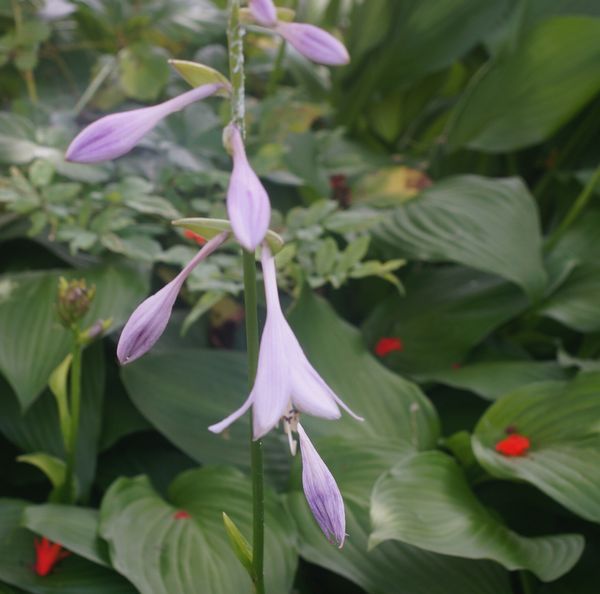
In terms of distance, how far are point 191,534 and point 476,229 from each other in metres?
0.79

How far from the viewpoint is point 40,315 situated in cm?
126

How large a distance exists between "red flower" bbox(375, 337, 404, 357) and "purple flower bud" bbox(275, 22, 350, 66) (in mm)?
875

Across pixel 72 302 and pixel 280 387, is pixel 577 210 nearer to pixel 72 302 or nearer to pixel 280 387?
pixel 72 302

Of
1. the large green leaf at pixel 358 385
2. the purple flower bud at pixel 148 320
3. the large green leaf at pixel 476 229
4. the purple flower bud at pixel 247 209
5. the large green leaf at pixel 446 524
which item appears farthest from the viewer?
the large green leaf at pixel 476 229

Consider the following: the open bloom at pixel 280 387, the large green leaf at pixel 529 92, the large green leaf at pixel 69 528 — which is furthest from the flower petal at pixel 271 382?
the large green leaf at pixel 529 92

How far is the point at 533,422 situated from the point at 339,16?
1.33 meters

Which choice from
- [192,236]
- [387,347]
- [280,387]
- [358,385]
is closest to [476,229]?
[387,347]

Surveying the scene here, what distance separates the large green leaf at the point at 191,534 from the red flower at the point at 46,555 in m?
0.09

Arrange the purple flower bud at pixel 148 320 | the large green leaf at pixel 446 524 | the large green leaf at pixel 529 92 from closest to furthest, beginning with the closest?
the purple flower bud at pixel 148 320 < the large green leaf at pixel 446 524 < the large green leaf at pixel 529 92

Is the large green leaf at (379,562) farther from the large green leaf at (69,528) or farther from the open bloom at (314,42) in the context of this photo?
the open bloom at (314,42)

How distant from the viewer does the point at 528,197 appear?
4.92 feet

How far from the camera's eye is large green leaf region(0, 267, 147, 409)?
1172mm

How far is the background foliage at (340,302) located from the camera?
38.8 inches

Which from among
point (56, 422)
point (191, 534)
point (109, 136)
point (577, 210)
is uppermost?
point (109, 136)
